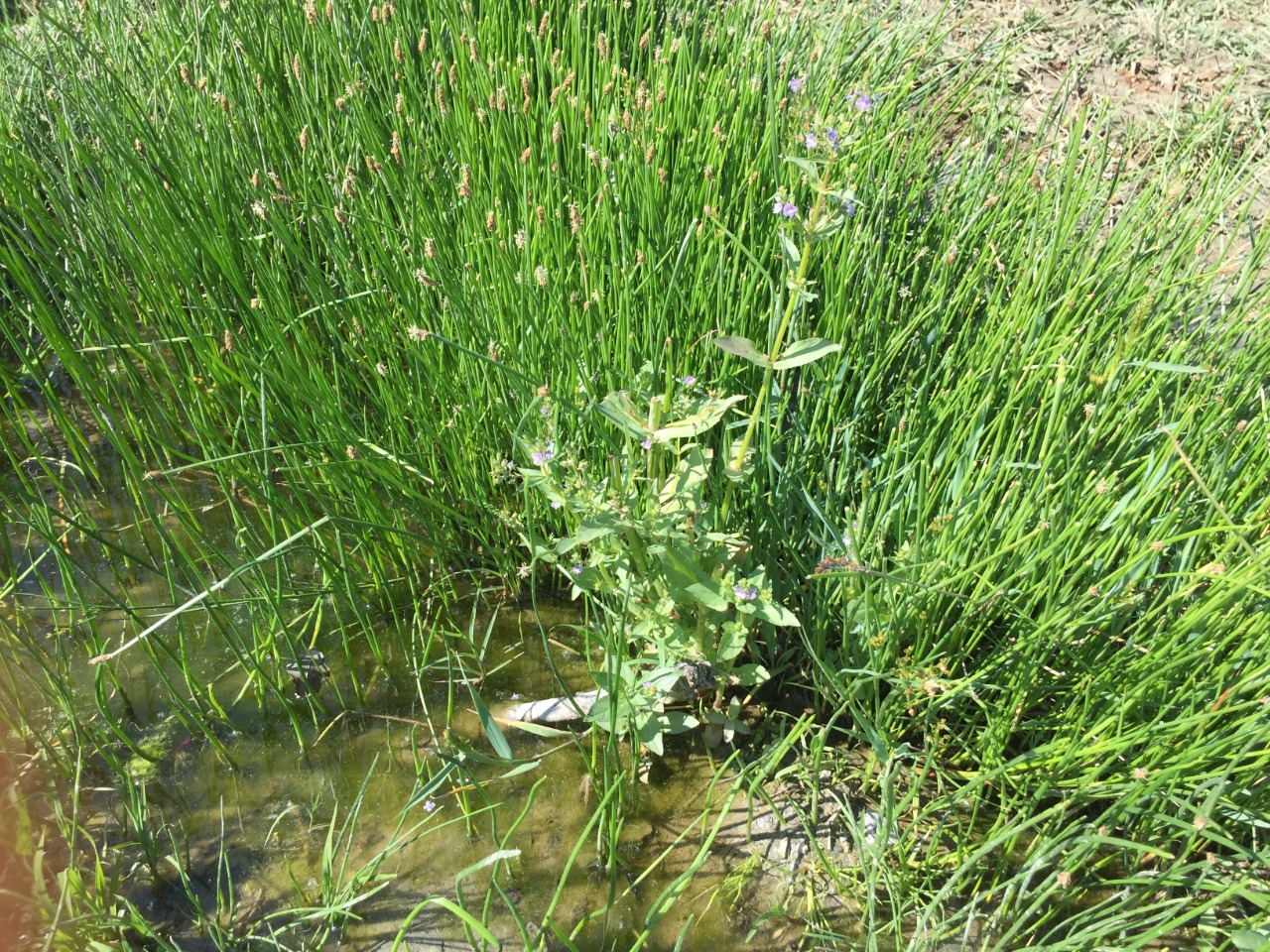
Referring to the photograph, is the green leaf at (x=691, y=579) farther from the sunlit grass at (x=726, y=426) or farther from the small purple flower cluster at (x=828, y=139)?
the small purple flower cluster at (x=828, y=139)

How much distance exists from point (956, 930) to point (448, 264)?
1645 mm

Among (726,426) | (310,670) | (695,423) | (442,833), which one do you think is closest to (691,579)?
(695,423)

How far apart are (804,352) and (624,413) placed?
11.9 inches

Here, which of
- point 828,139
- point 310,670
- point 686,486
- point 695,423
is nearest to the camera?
point 828,139

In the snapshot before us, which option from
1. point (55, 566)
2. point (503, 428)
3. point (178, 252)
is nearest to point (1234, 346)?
point (503, 428)

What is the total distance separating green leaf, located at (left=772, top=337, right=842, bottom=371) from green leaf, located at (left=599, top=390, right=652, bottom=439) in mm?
228

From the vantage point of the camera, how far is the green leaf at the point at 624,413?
4.43 ft

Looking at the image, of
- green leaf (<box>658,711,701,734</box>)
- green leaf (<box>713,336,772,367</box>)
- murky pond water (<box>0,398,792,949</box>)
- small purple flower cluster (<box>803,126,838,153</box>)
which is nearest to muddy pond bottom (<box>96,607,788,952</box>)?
murky pond water (<box>0,398,792,949</box>)

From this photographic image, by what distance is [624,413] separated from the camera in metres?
1.37

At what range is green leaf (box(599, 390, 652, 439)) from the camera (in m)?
1.35

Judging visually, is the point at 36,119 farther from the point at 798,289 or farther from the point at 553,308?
the point at 798,289

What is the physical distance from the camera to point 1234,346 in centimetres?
202

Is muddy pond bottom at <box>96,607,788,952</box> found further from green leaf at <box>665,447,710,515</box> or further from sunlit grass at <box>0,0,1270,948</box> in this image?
green leaf at <box>665,447,710,515</box>

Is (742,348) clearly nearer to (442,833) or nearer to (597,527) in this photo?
(597,527)
